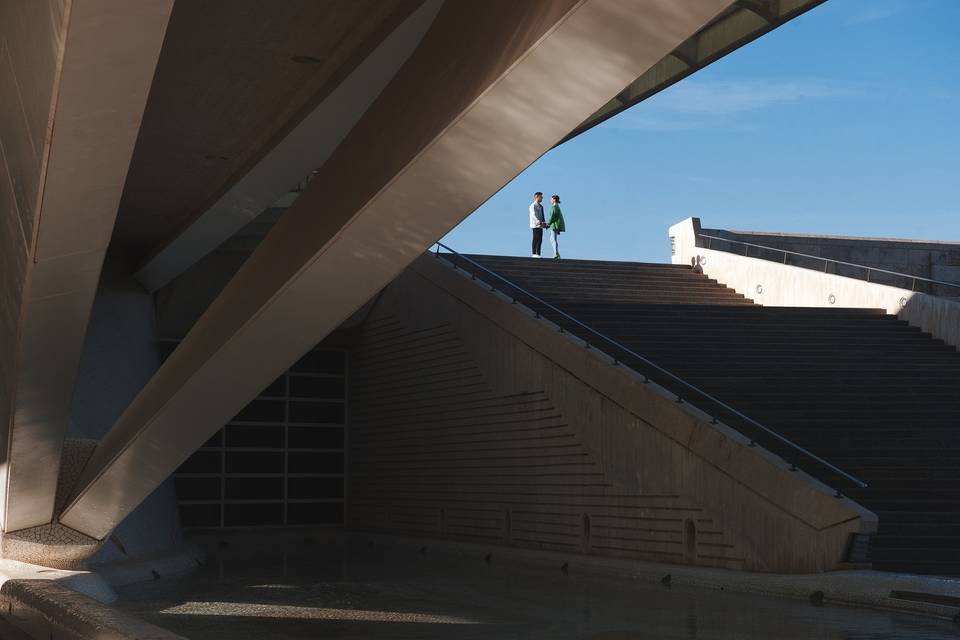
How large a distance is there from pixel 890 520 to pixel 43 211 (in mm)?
9347

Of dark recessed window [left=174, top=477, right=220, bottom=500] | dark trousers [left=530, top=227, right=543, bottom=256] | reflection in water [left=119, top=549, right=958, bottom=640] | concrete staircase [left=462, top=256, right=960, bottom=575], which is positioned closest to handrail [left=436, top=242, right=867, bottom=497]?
concrete staircase [left=462, top=256, right=960, bottom=575]

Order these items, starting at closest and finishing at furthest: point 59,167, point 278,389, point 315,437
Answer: point 59,167 < point 278,389 < point 315,437

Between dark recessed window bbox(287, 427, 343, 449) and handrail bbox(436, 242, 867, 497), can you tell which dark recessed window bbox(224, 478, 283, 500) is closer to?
dark recessed window bbox(287, 427, 343, 449)

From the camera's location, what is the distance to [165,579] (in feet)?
53.2

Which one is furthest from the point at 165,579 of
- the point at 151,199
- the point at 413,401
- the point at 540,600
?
the point at 413,401

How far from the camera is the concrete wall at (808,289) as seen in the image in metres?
19.5

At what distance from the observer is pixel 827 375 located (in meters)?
17.1

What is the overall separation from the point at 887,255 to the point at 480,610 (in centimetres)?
1660

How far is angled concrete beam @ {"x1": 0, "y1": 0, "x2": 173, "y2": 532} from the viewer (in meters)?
5.47

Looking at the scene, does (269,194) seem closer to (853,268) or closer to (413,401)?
(413,401)

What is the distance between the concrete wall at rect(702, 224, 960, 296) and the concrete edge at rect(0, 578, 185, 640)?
65.8 ft

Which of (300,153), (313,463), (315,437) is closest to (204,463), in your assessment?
(313,463)

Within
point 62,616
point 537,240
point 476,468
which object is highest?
point 537,240

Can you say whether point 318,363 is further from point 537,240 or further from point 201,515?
point 537,240
